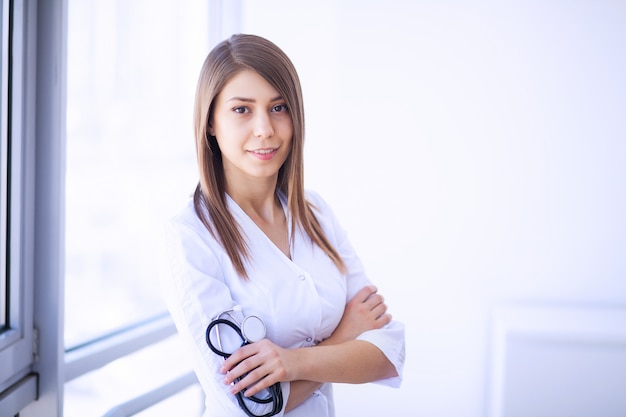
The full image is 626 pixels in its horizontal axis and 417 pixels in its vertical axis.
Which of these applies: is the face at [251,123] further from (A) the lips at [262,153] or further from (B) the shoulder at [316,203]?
(B) the shoulder at [316,203]

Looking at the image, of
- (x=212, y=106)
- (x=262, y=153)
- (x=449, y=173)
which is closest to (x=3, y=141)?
(x=212, y=106)

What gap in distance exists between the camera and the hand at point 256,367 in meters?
1.11

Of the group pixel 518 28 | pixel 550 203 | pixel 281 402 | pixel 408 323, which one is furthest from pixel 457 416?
pixel 518 28

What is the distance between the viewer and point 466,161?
2.21 m

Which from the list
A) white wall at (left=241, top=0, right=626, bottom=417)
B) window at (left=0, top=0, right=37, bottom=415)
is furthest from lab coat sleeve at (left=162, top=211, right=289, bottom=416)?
white wall at (left=241, top=0, right=626, bottom=417)

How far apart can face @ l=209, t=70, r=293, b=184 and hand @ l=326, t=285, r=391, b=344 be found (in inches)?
14.9

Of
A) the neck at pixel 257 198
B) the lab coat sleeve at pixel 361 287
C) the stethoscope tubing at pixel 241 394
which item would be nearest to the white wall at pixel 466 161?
the lab coat sleeve at pixel 361 287

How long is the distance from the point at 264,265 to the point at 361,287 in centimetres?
30

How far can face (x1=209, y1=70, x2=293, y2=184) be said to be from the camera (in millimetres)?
1293

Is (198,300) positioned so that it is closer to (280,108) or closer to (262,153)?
(262,153)

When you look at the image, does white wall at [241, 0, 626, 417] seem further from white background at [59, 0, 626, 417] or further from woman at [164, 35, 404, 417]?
woman at [164, 35, 404, 417]

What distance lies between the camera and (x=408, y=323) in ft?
7.55

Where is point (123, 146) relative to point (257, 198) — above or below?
above

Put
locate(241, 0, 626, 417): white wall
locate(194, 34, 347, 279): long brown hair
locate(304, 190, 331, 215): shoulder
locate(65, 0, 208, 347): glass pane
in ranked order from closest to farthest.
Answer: locate(194, 34, 347, 279): long brown hair, locate(304, 190, 331, 215): shoulder, locate(65, 0, 208, 347): glass pane, locate(241, 0, 626, 417): white wall
